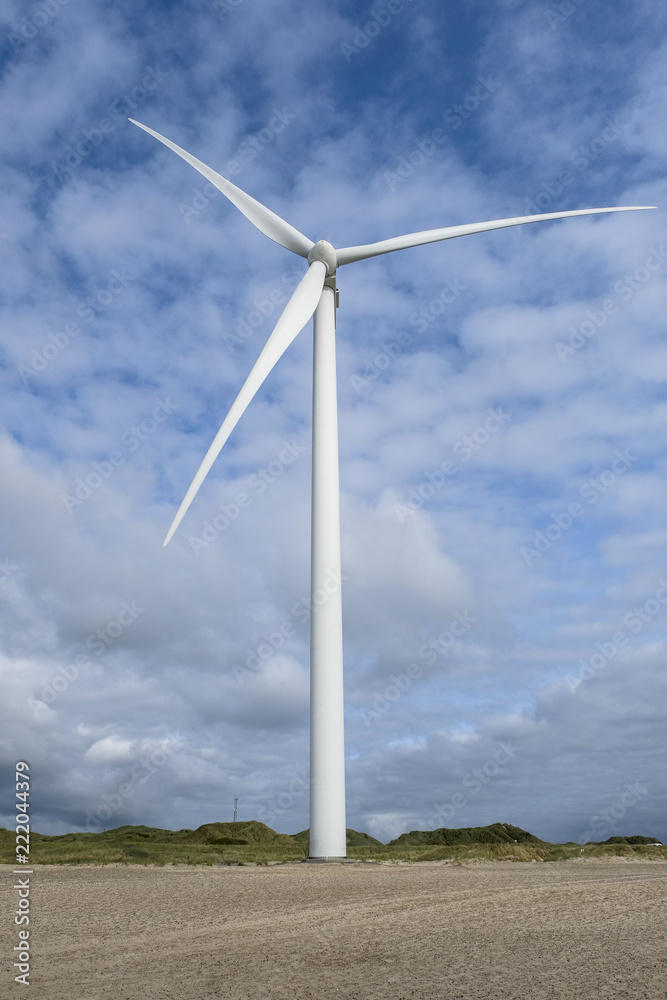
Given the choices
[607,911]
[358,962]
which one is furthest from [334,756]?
[358,962]

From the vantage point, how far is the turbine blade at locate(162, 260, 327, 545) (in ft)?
80.9

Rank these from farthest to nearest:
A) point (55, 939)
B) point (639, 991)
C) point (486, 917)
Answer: point (486, 917) → point (55, 939) → point (639, 991)

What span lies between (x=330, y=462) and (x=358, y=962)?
903 inches

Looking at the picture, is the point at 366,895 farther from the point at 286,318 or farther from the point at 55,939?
the point at 286,318

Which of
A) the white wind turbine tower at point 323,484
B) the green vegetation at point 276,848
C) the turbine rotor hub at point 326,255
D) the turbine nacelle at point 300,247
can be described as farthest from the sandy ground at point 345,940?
the turbine rotor hub at point 326,255

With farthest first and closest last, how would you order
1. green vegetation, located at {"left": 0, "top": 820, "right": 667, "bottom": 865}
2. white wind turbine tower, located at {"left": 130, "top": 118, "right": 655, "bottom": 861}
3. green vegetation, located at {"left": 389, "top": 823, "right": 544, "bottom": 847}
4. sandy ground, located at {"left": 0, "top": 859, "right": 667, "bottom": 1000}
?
green vegetation, located at {"left": 389, "top": 823, "right": 544, "bottom": 847}
green vegetation, located at {"left": 0, "top": 820, "right": 667, "bottom": 865}
white wind turbine tower, located at {"left": 130, "top": 118, "right": 655, "bottom": 861}
sandy ground, located at {"left": 0, "top": 859, "right": 667, "bottom": 1000}

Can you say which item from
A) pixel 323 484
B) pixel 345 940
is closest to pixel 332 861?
pixel 323 484

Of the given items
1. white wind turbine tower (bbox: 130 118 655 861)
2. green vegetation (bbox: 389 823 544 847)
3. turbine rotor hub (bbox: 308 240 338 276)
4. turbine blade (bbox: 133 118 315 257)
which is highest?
turbine blade (bbox: 133 118 315 257)

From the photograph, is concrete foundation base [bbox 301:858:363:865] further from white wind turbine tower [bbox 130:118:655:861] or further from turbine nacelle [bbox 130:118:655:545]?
turbine nacelle [bbox 130:118:655:545]

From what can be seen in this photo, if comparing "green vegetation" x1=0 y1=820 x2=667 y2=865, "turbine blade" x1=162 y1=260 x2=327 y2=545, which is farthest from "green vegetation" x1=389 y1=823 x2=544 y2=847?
"turbine blade" x1=162 y1=260 x2=327 y2=545

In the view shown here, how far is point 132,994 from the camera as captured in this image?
27.0 ft

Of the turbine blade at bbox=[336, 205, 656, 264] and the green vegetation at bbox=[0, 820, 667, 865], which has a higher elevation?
the turbine blade at bbox=[336, 205, 656, 264]

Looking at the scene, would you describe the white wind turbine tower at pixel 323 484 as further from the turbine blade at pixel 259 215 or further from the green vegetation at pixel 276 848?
the green vegetation at pixel 276 848

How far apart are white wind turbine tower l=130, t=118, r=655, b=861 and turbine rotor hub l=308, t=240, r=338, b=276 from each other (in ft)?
0.15
